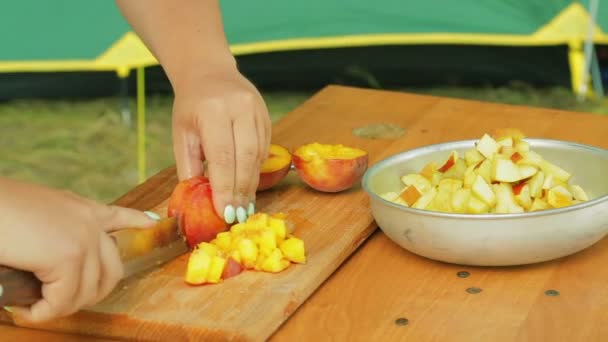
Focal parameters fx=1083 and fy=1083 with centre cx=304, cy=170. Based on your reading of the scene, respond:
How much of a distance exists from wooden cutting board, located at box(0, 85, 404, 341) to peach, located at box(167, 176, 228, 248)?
0.03 m

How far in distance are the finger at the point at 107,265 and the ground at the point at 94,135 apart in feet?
7.50

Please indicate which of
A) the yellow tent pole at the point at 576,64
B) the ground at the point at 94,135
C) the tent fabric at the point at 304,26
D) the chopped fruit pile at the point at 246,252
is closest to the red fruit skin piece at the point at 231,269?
the chopped fruit pile at the point at 246,252

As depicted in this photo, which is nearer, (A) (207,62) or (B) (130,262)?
(B) (130,262)

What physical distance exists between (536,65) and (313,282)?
275 cm

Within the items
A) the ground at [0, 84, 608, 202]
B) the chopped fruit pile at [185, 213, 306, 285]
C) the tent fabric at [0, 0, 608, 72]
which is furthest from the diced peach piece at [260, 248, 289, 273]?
the tent fabric at [0, 0, 608, 72]

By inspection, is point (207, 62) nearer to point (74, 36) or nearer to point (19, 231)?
point (19, 231)

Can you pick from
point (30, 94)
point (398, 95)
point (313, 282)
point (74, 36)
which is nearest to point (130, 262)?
point (313, 282)

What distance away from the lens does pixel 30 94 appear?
3857 millimetres

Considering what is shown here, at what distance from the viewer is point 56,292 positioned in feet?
3.42

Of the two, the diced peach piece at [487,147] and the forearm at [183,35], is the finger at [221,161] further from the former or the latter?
the diced peach piece at [487,147]

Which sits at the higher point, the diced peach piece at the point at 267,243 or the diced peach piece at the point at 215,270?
the diced peach piece at the point at 267,243

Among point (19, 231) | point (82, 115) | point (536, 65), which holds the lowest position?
point (82, 115)

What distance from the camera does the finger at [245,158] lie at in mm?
1382

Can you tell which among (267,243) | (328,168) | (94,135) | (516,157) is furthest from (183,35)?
(94,135)
